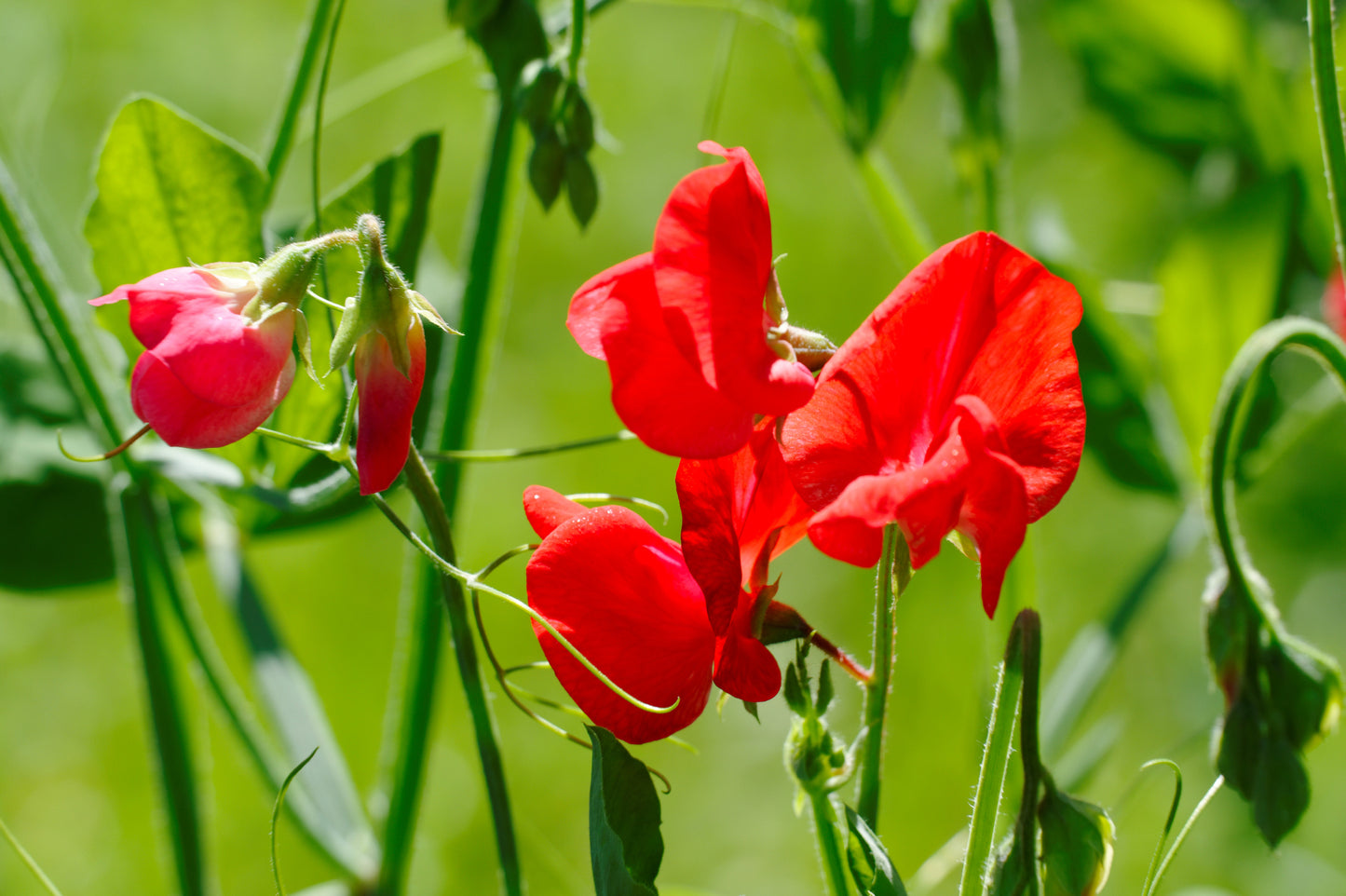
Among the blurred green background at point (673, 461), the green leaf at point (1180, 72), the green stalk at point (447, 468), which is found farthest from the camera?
the green leaf at point (1180, 72)

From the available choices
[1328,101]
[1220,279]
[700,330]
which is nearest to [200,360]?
[700,330]

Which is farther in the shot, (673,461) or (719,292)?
(673,461)

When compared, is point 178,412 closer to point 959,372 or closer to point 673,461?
point 959,372

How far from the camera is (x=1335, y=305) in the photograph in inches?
35.3

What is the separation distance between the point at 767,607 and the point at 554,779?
3.55ft

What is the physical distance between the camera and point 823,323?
63.7 inches

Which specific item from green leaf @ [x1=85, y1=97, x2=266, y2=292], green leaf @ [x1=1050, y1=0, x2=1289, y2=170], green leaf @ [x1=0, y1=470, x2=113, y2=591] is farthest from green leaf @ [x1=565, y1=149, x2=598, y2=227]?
green leaf @ [x1=1050, y1=0, x2=1289, y2=170]

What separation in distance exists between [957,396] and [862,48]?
36cm

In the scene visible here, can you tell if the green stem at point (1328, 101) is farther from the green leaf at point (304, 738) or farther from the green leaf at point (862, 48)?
the green leaf at point (304, 738)

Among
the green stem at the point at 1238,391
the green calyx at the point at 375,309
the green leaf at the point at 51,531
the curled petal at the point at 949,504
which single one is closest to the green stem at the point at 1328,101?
the green stem at the point at 1238,391

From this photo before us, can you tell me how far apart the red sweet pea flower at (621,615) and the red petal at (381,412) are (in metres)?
0.05

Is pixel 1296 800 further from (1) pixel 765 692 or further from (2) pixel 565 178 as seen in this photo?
(2) pixel 565 178

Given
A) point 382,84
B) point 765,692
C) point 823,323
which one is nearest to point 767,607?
point 765,692

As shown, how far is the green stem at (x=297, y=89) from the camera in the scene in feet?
1.63
